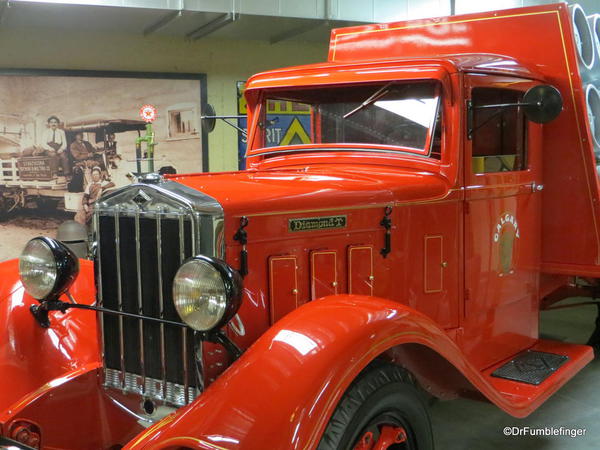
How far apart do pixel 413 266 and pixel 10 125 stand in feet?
16.3

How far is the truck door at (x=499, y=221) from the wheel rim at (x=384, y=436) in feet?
3.32

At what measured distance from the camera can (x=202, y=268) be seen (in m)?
2.34

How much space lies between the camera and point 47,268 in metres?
2.93

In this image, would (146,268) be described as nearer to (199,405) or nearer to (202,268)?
(202,268)

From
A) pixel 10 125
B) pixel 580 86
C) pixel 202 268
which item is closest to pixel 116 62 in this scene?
pixel 10 125

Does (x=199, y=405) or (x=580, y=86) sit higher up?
(x=580, y=86)

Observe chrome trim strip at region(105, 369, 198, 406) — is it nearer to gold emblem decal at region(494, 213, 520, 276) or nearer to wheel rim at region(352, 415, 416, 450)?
wheel rim at region(352, 415, 416, 450)

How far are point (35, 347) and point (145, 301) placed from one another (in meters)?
0.83

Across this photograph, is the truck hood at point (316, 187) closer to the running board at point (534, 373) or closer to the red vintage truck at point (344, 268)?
the red vintage truck at point (344, 268)

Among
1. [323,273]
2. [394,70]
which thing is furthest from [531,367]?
[394,70]

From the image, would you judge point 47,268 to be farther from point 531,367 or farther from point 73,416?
point 531,367

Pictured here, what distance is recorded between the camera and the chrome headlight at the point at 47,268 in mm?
2920

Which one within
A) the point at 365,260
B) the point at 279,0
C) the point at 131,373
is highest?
the point at 279,0

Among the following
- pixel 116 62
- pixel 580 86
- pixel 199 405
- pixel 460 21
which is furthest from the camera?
pixel 116 62
